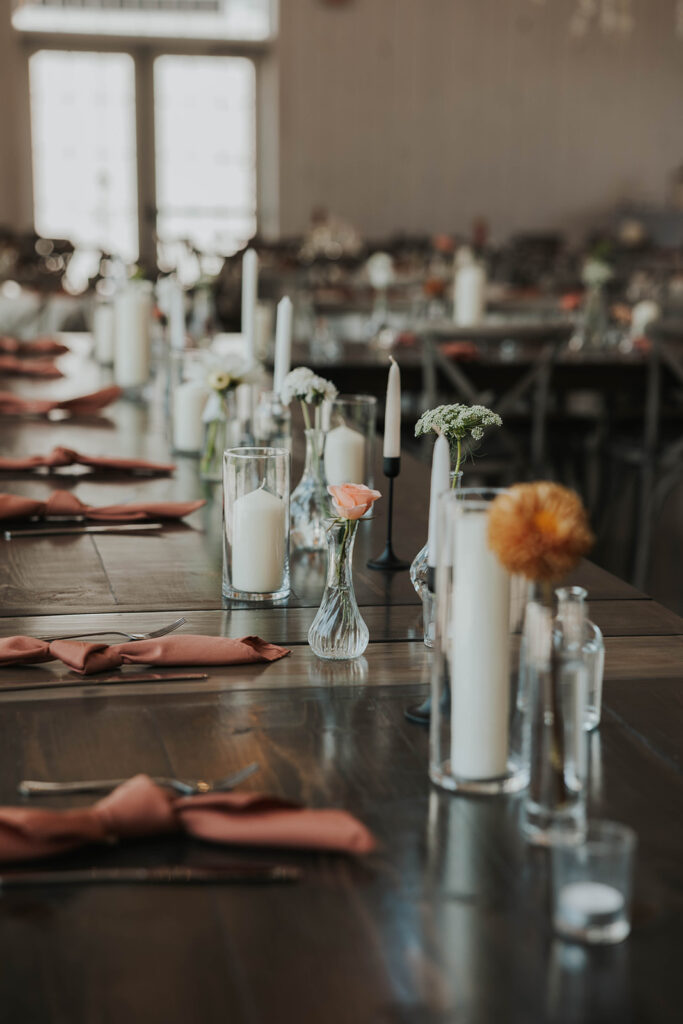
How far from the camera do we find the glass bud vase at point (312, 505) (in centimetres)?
170

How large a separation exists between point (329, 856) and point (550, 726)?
0.57 feet

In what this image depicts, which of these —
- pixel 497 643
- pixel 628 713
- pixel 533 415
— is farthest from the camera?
pixel 533 415

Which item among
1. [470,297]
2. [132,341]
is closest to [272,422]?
[132,341]

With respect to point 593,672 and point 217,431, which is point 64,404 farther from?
point 593,672

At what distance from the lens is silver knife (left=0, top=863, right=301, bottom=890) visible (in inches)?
30.5

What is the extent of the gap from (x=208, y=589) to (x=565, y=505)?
0.75m

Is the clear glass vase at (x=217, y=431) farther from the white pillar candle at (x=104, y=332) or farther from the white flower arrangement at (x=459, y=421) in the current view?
the white pillar candle at (x=104, y=332)

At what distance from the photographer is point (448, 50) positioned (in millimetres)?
11406

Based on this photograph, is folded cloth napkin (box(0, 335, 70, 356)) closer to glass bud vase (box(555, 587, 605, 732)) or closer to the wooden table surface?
the wooden table surface

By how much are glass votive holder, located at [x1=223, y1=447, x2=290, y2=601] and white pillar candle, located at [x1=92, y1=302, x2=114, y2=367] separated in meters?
2.37

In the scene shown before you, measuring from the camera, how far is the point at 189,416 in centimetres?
239

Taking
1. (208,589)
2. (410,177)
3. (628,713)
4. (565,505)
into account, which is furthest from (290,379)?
(410,177)

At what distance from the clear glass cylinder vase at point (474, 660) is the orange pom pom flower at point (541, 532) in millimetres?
53

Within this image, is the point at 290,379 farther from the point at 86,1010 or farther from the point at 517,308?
the point at 517,308
